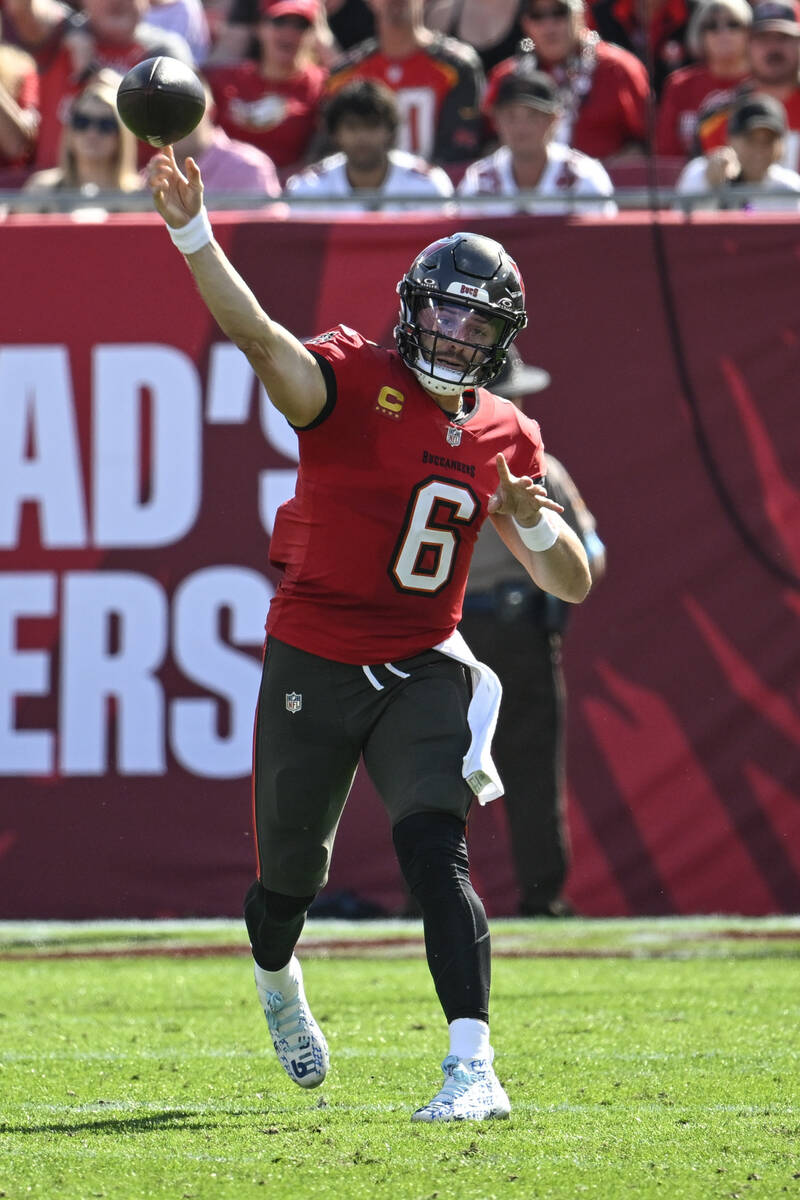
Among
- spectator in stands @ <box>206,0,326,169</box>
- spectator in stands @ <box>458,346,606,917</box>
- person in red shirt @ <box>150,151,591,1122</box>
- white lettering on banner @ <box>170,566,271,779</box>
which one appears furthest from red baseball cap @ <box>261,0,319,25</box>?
person in red shirt @ <box>150,151,591,1122</box>

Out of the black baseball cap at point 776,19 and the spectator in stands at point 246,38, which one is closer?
the black baseball cap at point 776,19

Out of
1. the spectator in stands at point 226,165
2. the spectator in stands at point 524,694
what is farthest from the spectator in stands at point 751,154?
the spectator in stands at point 226,165

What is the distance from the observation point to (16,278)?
7.89 m

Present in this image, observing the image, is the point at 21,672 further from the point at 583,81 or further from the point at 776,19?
the point at 776,19

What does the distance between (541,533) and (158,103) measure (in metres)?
1.27

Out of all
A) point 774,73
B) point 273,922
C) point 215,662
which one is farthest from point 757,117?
point 273,922

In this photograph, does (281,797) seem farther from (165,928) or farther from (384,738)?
(165,928)

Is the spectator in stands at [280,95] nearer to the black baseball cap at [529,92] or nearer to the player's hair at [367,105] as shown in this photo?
the player's hair at [367,105]

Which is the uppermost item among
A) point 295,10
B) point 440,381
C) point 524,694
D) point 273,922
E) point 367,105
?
point 440,381

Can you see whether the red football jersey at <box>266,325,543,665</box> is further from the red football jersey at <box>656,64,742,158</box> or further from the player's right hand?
the red football jersey at <box>656,64,742,158</box>

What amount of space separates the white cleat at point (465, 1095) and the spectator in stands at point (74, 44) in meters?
6.92

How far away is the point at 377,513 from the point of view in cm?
430

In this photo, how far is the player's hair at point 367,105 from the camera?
335 inches

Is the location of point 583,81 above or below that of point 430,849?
below
